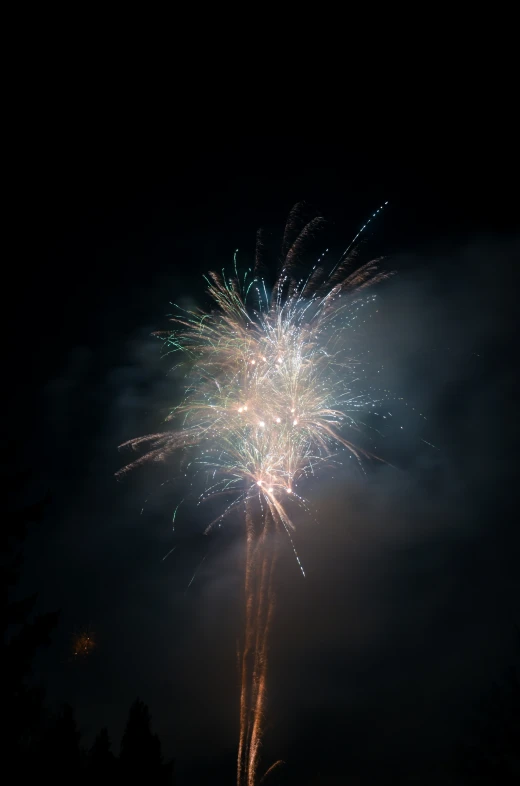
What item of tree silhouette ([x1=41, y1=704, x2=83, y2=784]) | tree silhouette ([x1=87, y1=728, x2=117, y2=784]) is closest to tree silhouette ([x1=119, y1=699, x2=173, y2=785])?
tree silhouette ([x1=87, y1=728, x2=117, y2=784])

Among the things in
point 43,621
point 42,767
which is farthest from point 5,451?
point 42,767

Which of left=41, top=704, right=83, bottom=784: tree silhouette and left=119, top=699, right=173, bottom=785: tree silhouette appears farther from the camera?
left=119, top=699, right=173, bottom=785: tree silhouette

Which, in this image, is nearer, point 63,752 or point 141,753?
point 63,752

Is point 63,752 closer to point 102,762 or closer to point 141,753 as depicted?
point 102,762

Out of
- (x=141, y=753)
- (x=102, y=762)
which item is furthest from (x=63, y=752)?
(x=141, y=753)

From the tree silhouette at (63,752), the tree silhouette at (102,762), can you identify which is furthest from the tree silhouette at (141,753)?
the tree silhouette at (63,752)

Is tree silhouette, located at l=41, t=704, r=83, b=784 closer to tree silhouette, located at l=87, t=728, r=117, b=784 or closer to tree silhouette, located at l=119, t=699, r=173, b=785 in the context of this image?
tree silhouette, located at l=87, t=728, r=117, b=784

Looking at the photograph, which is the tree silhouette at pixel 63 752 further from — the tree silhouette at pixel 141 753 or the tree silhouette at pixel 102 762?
the tree silhouette at pixel 141 753

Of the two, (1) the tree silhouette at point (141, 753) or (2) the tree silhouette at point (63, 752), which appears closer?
(2) the tree silhouette at point (63, 752)
